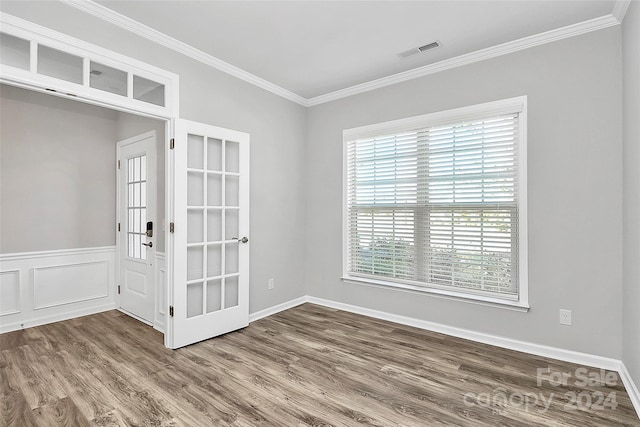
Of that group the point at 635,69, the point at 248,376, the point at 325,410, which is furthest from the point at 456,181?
the point at 248,376

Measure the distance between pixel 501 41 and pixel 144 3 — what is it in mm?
2996

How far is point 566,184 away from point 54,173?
17.7 feet

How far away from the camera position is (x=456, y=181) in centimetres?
327

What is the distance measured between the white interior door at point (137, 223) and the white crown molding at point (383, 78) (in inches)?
42.8

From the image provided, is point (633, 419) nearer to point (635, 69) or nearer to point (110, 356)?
point (635, 69)

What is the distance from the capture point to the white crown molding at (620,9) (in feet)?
7.56

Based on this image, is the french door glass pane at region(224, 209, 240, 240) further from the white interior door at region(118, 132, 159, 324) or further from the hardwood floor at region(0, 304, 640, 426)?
the hardwood floor at region(0, 304, 640, 426)

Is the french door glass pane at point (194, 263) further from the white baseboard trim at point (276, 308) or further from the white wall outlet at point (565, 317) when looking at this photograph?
the white wall outlet at point (565, 317)

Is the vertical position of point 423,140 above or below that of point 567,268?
above

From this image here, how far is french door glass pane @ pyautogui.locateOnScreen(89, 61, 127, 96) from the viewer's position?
2.49 m

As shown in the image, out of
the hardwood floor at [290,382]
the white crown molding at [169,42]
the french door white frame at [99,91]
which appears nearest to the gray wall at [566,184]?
the hardwood floor at [290,382]

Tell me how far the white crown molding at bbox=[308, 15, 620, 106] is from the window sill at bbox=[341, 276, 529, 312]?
7.55ft

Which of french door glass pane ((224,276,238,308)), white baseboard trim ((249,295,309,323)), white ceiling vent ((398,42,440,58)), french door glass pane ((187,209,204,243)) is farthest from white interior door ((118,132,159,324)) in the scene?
white ceiling vent ((398,42,440,58))

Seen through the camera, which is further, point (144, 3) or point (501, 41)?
point (501, 41)
